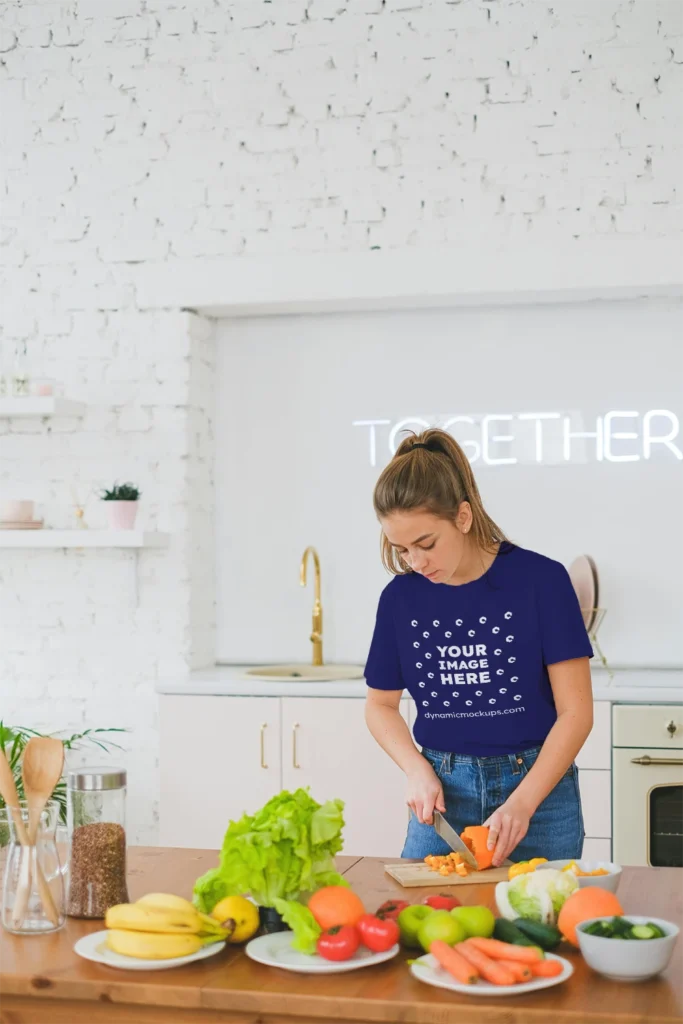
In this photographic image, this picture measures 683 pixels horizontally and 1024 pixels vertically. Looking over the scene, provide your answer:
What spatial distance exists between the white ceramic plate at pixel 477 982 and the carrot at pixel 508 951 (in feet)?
0.09

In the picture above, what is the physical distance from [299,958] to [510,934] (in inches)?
11.6


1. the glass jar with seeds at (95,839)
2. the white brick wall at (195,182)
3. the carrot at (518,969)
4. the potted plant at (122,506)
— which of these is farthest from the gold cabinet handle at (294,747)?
the carrot at (518,969)

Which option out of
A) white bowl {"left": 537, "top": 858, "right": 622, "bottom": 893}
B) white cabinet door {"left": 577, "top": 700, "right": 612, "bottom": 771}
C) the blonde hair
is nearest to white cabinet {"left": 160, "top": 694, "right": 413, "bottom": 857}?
white cabinet door {"left": 577, "top": 700, "right": 612, "bottom": 771}

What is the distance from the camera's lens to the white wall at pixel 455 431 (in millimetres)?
4402

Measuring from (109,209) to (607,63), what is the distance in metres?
1.87

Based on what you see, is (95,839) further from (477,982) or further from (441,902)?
(477,982)

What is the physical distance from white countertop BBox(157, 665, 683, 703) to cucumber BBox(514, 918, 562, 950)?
2.12 meters

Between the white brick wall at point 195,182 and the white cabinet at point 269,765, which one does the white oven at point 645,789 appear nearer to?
the white cabinet at point 269,765

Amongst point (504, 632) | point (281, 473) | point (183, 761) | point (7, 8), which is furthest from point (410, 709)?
point (7, 8)

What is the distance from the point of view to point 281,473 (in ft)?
15.4

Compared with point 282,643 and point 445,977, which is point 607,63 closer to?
point 282,643

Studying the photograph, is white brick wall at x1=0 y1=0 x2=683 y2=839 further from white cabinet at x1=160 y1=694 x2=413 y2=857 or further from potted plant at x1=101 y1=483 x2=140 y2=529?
white cabinet at x1=160 y1=694 x2=413 y2=857

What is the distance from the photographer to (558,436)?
14.6 feet

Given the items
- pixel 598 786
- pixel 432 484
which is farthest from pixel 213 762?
pixel 432 484
